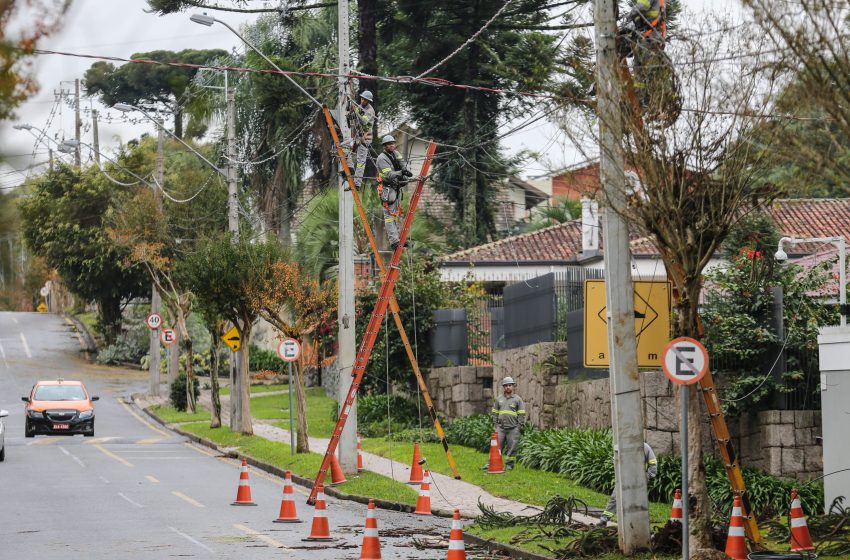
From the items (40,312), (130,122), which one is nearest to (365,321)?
(130,122)

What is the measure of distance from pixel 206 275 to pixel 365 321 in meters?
6.06

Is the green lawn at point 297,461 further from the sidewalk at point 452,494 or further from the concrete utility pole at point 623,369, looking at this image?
the concrete utility pole at point 623,369

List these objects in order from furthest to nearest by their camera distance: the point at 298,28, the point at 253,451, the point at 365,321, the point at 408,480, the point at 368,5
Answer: the point at 298,28 < the point at 368,5 < the point at 365,321 < the point at 253,451 < the point at 408,480

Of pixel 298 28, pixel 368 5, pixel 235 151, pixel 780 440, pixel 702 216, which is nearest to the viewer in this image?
pixel 702 216

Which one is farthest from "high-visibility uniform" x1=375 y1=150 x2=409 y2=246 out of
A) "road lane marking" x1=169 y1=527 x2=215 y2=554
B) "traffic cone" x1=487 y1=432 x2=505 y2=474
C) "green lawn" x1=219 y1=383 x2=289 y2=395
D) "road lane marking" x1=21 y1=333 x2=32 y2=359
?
"road lane marking" x1=21 y1=333 x2=32 y2=359

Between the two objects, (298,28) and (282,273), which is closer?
(282,273)

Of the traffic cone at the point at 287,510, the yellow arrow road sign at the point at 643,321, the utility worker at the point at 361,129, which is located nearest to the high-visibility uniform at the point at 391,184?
the utility worker at the point at 361,129

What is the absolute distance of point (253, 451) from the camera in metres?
30.5

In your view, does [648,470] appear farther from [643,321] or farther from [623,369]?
[623,369]

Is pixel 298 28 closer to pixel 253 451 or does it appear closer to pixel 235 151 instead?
pixel 235 151

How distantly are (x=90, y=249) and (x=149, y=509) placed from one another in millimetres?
43479

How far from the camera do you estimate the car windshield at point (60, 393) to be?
35750 millimetres

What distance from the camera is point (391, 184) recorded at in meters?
21.6

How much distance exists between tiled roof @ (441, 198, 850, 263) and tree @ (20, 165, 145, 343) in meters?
19.8
